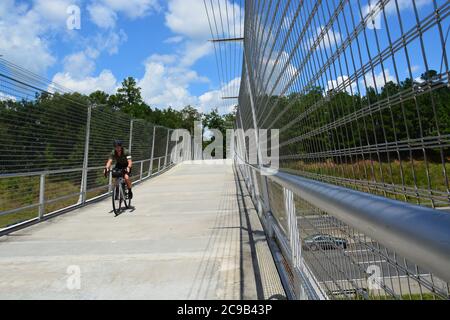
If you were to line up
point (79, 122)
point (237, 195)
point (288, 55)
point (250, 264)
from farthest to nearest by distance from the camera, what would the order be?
point (237, 195)
point (79, 122)
point (250, 264)
point (288, 55)

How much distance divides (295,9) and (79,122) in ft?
27.9

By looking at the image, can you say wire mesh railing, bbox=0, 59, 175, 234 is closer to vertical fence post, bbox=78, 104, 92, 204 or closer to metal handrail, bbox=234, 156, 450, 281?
vertical fence post, bbox=78, 104, 92, 204

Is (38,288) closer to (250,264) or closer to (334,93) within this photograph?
(250,264)

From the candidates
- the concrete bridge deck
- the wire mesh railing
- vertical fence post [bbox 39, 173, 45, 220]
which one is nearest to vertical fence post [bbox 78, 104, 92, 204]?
the wire mesh railing

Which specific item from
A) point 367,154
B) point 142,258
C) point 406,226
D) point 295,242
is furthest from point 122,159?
point 406,226

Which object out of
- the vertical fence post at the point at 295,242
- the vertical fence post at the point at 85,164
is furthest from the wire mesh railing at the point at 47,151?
the vertical fence post at the point at 295,242

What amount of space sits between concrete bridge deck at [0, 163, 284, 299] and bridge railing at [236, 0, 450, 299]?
3.30 feet

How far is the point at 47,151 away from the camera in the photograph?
8320 mm

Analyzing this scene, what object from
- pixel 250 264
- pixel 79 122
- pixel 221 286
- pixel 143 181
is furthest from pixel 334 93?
pixel 143 181

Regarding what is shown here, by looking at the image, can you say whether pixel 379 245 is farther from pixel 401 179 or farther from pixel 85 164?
pixel 85 164

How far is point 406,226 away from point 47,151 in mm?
8470

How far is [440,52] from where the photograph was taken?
0.95 metres

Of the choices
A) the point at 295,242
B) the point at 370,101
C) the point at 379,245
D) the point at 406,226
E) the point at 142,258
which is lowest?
the point at 142,258

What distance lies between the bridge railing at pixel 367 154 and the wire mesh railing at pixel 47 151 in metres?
5.44
